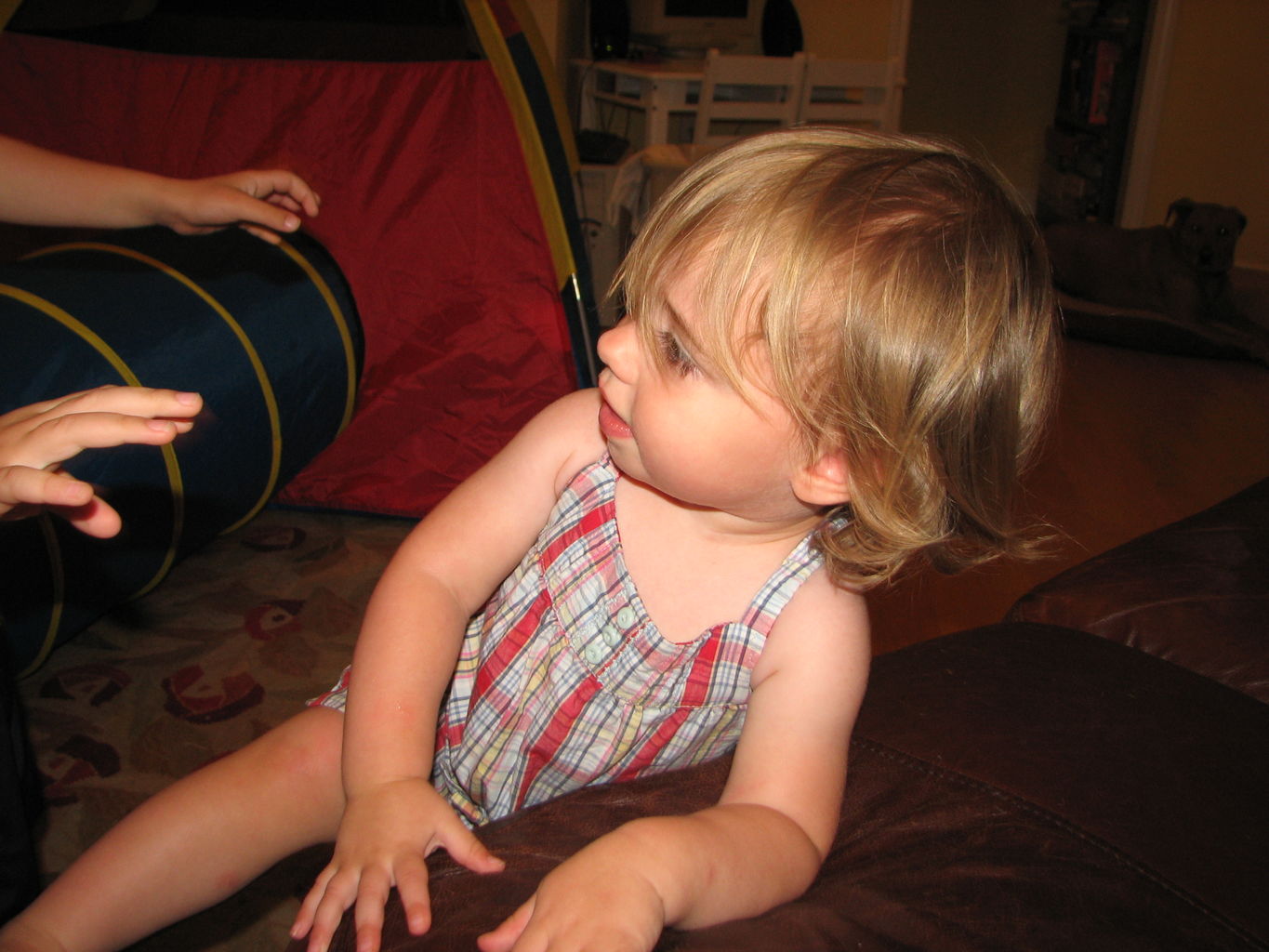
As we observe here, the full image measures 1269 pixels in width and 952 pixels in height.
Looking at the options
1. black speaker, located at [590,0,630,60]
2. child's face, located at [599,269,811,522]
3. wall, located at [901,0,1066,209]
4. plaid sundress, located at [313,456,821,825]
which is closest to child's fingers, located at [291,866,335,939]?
plaid sundress, located at [313,456,821,825]

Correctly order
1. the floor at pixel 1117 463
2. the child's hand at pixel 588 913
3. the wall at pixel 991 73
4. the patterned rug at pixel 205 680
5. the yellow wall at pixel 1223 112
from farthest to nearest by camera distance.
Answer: the wall at pixel 991 73
the yellow wall at pixel 1223 112
the floor at pixel 1117 463
the patterned rug at pixel 205 680
the child's hand at pixel 588 913

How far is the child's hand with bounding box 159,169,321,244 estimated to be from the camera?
42.9 inches

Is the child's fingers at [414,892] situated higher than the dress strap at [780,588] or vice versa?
the dress strap at [780,588]

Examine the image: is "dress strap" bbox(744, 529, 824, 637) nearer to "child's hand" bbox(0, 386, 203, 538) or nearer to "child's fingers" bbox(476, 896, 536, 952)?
"child's fingers" bbox(476, 896, 536, 952)

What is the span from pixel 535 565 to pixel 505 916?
36cm

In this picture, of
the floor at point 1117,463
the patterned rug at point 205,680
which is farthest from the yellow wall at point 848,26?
the patterned rug at point 205,680

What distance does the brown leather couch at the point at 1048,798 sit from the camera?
58 cm

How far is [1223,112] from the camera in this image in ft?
12.1

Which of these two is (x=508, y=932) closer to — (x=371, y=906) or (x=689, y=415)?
(x=371, y=906)

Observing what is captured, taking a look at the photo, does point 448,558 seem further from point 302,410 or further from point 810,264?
point 302,410

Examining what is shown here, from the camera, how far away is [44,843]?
1.09 metres

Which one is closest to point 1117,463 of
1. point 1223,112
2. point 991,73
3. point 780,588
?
point 780,588

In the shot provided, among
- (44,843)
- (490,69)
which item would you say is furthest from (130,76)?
(44,843)

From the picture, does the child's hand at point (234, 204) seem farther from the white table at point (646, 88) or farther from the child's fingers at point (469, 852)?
the white table at point (646, 88)
